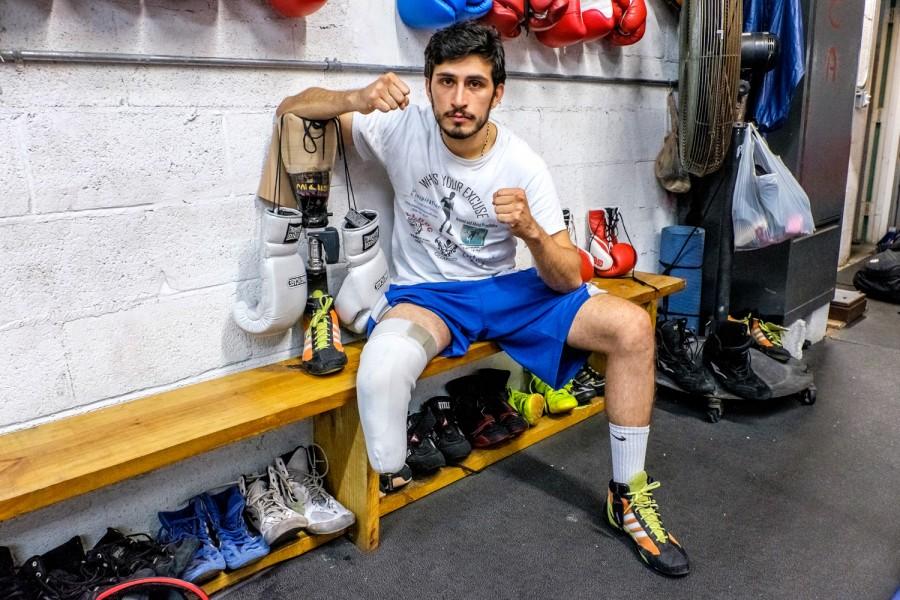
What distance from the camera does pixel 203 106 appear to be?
1748 mm

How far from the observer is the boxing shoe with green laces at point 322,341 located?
5.93ft

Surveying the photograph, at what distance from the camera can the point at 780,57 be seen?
278 cm

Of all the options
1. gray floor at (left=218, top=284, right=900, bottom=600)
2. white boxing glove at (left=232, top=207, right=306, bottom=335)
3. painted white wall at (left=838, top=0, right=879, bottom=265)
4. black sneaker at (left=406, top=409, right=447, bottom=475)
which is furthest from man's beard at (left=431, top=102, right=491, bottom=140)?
painted white wall at (left=838, top=0, right=879, bottom=265)

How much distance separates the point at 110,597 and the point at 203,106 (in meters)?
1.16

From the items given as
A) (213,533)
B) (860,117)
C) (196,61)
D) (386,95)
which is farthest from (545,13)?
(860,117)

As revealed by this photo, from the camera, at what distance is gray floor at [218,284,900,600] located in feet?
5.60

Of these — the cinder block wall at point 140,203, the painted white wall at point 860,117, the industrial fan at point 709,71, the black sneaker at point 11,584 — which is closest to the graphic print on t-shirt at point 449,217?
the cinder block wall at point 140,203

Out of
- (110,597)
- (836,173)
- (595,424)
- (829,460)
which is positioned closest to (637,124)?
(836,173)

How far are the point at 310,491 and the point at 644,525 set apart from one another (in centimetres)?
91

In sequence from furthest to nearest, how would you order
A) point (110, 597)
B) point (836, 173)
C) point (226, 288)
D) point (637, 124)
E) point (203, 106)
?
point (836, 173) < point (637, 124) < point (226, 288) < point (203, 106) < point (110, 597)

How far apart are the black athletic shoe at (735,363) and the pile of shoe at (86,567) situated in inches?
78.1

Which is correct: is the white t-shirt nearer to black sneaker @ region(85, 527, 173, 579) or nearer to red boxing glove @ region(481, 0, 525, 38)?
red boxing glove @ region(481, 0, 525, 38)

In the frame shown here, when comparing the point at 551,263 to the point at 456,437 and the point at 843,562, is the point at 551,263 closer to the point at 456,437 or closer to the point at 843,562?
the point at 456,437

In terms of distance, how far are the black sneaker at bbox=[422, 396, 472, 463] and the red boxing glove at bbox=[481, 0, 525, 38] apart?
1.24 meters
